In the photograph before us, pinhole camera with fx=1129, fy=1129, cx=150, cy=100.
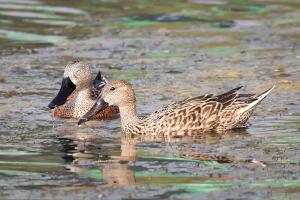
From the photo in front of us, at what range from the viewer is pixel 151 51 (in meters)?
18.1

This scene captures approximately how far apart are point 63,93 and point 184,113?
249 centimetres

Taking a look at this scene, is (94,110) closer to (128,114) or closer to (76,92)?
(128,114)

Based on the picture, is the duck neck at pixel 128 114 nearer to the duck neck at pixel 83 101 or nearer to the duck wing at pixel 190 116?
the duck wing at pixel 190 116

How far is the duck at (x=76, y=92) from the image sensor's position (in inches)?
551

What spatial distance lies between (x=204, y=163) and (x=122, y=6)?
1244 centimetres

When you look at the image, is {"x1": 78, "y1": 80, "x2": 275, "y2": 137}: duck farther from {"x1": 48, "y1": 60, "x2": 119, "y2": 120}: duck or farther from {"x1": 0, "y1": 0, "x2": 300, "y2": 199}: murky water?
{"x1": 48, "y1": 60, "x2": 119, "y2": 120}: duck

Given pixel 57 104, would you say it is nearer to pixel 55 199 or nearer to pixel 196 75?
pixel 196 75

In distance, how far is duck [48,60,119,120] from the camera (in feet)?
45.9

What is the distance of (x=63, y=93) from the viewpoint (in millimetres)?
14305

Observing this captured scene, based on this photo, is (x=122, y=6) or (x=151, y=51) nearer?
(x=151, y=51)

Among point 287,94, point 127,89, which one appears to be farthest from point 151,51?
point 127,89

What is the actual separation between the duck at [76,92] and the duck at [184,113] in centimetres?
121

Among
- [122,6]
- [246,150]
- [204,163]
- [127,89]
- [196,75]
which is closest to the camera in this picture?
[204,163]

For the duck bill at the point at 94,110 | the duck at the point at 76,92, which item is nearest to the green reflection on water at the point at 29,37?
the duck at the point at 76,92
